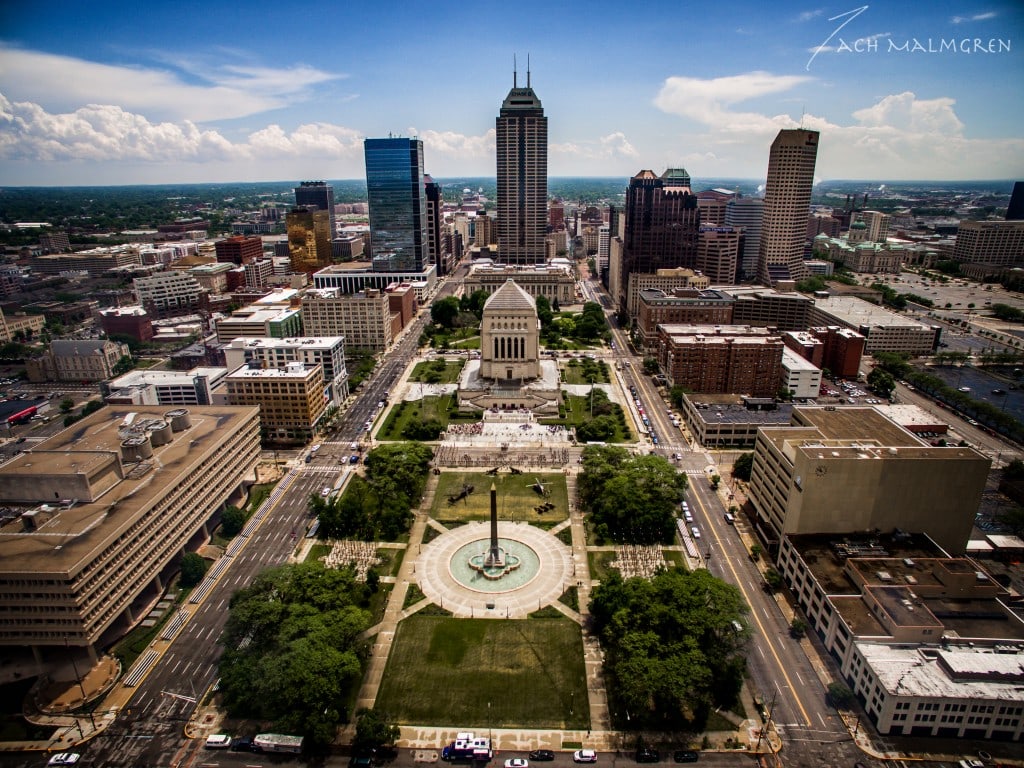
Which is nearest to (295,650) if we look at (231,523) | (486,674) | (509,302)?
(486,674)

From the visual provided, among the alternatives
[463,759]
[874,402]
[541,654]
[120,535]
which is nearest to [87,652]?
[120,535]

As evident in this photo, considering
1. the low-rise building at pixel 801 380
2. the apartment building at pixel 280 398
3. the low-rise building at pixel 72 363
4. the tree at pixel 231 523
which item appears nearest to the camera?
the tree at pixel 231 523

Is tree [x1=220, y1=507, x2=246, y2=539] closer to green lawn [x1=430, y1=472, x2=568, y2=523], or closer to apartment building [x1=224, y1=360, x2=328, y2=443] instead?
green lawn [x1=430, y1=472, x2=568, y2=523]

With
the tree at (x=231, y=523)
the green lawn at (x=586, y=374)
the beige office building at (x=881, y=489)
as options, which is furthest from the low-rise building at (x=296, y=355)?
the beige office building at (x=881, y=489)

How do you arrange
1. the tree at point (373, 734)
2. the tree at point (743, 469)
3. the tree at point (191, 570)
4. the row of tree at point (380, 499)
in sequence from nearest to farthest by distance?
1. the tree at point (373, 734)
2. the tree at point (191, 570)
3. the row of tree at point (380, 499)
4. the tree at point (743, 469)

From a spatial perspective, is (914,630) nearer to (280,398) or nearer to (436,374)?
(280,398)

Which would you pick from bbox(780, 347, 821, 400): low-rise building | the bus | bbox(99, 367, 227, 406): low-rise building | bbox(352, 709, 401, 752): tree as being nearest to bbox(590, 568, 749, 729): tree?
bbox(352, 709, 401, 752): tree

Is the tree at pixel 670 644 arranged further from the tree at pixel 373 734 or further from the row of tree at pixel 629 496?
the tree at pixel 373 734

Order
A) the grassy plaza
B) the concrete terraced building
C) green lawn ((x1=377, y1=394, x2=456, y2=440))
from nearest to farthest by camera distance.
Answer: the concrete terraced building
the grassy plaza
green lawn ((x1=377, y1=394, x2=456, y2=440))
